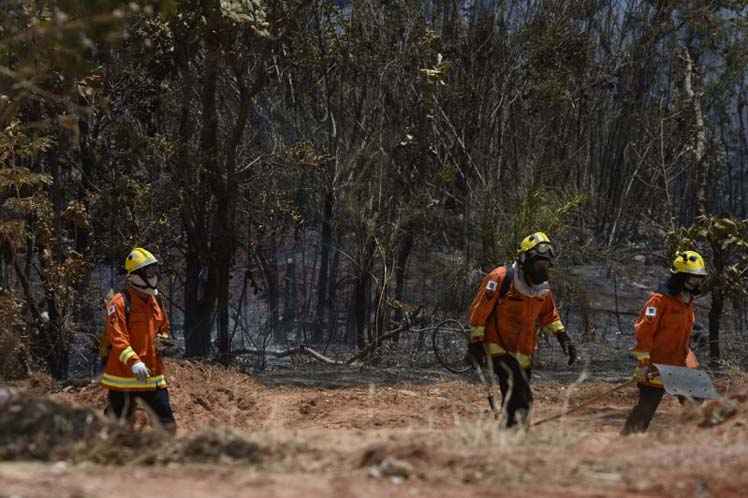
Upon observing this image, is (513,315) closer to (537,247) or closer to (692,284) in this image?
(537,247)

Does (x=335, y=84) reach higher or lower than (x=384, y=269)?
higher

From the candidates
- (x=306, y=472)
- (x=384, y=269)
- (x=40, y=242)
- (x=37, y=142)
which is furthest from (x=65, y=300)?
(x=306, y=472)

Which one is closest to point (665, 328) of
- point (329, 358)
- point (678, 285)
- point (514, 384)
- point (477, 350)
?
point (678, 285)

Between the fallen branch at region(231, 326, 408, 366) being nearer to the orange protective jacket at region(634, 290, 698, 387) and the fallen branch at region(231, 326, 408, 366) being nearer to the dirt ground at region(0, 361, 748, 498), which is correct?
the orange protective jacket at region(634, 290, 698, 387)

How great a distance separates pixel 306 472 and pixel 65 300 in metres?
10.4

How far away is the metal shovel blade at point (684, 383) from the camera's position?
9.18m

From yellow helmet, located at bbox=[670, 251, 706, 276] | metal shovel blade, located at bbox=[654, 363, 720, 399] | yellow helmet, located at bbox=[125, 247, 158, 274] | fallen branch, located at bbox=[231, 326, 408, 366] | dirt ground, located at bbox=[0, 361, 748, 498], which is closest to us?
dirt ground, located at bbox=[0, 361, 748, 498]

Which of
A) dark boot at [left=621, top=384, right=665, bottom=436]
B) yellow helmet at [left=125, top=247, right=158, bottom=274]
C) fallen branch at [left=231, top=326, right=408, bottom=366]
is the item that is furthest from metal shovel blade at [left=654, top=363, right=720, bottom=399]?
fallen branch at [left=231, top=326, right=408, bottom=366]

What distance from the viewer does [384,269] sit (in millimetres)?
19672

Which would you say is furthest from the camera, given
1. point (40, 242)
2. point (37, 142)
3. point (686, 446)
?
point (40, 242)

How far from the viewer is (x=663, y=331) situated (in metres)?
9.66

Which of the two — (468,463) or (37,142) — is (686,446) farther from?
(37,142)

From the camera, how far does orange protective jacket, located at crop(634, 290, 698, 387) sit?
953 centimetres

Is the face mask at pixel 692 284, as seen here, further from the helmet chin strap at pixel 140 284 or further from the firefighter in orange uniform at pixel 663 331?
the helmet chin strap at pixel 140 284
